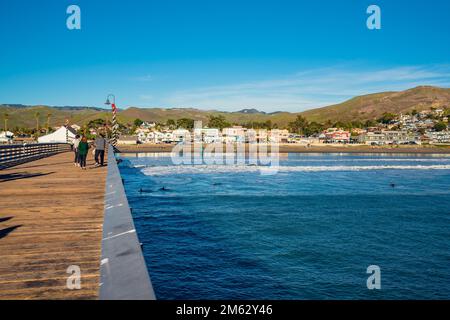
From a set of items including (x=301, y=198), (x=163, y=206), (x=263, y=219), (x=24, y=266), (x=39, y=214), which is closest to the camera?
(x=24, y=266)

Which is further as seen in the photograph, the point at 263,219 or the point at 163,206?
the point at 163,206

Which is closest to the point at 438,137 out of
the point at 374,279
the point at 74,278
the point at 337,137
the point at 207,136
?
the point at 337,137

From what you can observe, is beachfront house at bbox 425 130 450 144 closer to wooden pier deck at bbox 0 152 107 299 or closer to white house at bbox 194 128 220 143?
white house at bbox 194 128 220 143

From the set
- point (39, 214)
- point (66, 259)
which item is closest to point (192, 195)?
point (39, 214)

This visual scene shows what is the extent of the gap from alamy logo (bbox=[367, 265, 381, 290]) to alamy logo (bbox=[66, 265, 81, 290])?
10.2m

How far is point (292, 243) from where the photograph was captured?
1652cm

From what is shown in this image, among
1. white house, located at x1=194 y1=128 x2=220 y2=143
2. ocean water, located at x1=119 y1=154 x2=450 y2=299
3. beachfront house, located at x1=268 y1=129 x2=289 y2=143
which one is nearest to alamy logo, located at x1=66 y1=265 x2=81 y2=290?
ocean water, located at x1=119 y1=154 x2=450 y2=299


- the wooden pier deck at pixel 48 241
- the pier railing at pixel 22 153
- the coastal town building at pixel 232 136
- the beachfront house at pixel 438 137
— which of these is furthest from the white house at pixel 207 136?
the wooden pier deck at pixel 48 241

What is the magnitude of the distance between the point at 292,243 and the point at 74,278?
528 inches

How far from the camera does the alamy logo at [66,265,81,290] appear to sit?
3915 millimetres

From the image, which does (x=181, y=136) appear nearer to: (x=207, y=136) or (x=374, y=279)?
(x=207, y=136)
